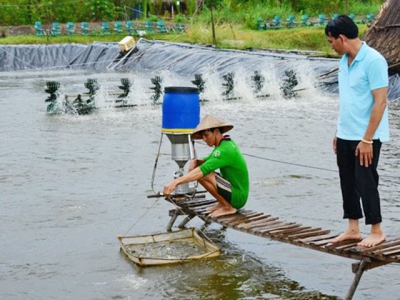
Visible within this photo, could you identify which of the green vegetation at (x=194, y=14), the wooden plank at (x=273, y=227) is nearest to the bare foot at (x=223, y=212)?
the wooden plank at (x=273, y=227)

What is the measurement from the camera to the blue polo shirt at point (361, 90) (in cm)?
534

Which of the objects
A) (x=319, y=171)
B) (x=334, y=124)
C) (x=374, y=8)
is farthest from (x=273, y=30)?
(x=319, y=171)

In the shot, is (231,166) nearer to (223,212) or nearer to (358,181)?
(223,212)

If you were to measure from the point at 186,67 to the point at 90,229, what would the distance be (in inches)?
785

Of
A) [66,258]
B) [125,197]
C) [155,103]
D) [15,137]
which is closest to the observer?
[66,258]

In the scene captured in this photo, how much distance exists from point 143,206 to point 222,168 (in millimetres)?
2296

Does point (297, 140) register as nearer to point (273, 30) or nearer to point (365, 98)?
point (365, 98)

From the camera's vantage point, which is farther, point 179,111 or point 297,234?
point 179,111

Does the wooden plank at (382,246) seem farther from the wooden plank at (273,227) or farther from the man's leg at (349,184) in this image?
the wooden plank at (273,227)

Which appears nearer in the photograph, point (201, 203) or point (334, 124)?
point (201, 203)

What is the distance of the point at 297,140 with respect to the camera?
1381 cm

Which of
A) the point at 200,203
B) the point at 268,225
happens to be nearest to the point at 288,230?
the point at 268,225

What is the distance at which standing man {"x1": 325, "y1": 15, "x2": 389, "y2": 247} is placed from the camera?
5340 millimetres

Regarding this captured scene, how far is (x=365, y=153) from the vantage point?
17.7 ft
